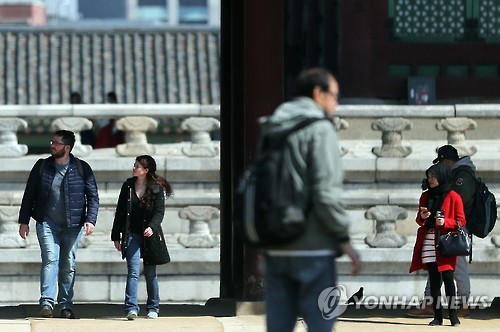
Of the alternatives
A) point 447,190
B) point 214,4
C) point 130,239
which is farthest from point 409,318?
point 214,4

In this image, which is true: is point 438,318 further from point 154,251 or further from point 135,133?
point 135,133

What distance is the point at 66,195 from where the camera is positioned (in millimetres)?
15211

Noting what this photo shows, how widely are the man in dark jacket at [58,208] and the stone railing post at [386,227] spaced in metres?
4.33

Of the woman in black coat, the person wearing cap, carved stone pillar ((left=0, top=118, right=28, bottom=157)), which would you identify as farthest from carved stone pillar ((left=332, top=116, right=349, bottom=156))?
the woman in black coat

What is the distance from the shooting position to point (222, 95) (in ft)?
54.2

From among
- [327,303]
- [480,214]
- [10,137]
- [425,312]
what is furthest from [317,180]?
[10,137]

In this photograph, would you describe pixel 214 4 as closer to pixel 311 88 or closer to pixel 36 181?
pixel 36 181

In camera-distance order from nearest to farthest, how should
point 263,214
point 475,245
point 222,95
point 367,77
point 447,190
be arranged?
point 263,214 < point 447,190 < point 222,95 < point 475,245 < point 367,77

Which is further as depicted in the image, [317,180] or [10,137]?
[10,137]

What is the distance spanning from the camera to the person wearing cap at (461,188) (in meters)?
15.4

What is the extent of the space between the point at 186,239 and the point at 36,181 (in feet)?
14.1

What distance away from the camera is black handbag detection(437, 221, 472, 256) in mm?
14656

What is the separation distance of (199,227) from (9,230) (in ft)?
6.70

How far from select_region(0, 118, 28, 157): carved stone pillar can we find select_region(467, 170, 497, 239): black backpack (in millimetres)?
6059
